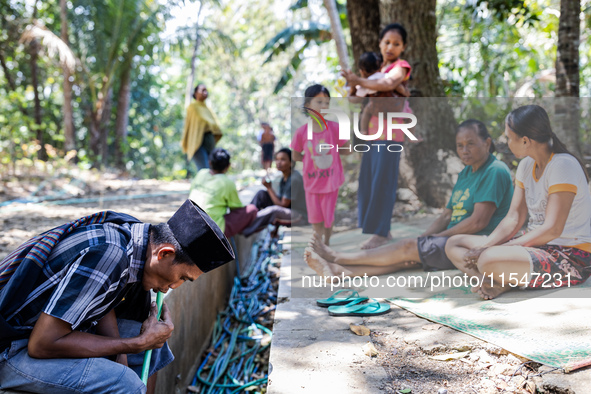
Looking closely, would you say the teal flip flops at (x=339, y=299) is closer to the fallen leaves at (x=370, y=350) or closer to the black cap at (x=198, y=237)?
the fallen leaves at (x=370, y=350)

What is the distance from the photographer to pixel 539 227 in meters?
2.96

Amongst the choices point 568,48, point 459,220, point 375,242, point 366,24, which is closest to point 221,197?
point 375,242

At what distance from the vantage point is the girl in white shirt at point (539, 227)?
2.88 m

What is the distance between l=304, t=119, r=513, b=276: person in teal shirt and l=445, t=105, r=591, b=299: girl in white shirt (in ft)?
0.34

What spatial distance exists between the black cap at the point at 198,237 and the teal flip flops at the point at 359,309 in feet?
3.96

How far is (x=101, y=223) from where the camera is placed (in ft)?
6.18

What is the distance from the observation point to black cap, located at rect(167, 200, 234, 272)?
1732 mm

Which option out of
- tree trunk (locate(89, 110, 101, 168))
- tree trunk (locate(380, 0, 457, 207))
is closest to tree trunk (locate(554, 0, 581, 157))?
tree trunk (locate(380, 0, 457, 207))

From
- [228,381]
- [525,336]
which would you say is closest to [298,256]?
[228,381]

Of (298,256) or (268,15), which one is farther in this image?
(268,15)

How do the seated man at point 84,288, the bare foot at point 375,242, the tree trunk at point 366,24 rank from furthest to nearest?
the tree trunk at point 366,24 < the bare foot at point 375,242 < the seated man at point 84,288

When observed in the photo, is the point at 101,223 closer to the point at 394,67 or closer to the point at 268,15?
the point at 394,67

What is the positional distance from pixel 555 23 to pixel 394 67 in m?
8.45

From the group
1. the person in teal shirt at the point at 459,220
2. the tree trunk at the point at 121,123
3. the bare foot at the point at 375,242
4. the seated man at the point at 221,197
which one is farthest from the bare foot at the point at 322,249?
the tree trunk at the point at 121,123
